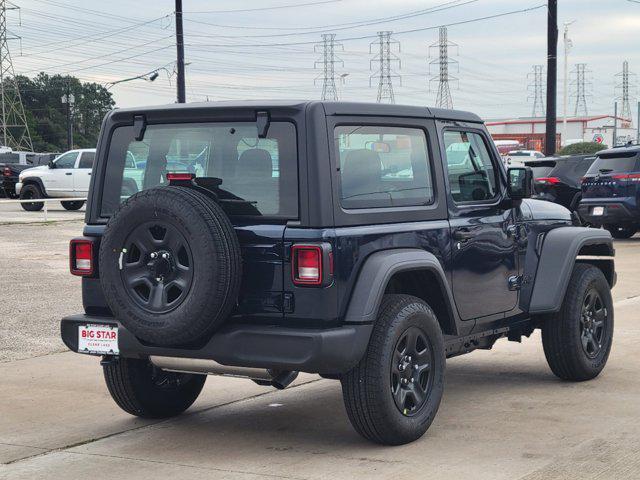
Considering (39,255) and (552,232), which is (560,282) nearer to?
(552,232)

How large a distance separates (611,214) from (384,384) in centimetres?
1635

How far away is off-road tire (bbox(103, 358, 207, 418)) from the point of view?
6797 millimetres

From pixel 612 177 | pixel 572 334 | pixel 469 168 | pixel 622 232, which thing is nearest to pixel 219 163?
pixel 469 168

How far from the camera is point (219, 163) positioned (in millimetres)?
6121

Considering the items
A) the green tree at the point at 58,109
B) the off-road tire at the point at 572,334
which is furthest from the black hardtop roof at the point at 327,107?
the green tree at the point at 58,109

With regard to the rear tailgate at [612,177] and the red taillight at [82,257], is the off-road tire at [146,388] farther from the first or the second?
the rear tailgate at [612,177]

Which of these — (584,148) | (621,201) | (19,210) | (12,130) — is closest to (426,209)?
(621,201)

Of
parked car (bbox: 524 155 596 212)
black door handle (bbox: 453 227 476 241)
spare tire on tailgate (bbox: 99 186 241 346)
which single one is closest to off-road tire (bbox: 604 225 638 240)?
parked car (bbox: 524 155 596 212)

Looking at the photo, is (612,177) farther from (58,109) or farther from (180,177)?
(58,109)

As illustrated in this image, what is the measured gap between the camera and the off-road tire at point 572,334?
777 cm

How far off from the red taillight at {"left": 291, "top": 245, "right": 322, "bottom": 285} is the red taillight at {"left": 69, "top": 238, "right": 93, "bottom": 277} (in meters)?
1.34

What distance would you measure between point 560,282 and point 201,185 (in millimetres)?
2786

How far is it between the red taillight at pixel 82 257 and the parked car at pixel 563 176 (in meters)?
17.8

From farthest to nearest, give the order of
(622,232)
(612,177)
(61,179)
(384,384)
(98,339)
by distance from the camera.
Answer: (61,179)
(622,232)
(612,177)
(98,339)
(384,384)
